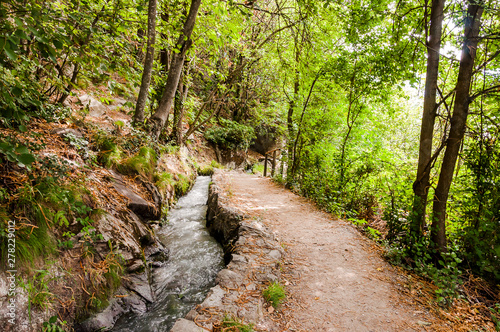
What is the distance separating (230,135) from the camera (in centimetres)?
1731

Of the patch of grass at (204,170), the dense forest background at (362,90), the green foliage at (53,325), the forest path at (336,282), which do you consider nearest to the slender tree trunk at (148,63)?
the dense forest background at (362,90)

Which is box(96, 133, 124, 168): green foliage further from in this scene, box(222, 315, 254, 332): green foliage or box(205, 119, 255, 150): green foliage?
box(205, 119, 255, 150): green foliage

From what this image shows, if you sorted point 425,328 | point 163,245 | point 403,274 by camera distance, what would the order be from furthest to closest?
point 163,245 → point 403,274 → point 425,328

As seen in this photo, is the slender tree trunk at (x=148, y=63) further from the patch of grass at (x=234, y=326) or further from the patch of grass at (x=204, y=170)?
the patch of grass at (x=204, y=170)

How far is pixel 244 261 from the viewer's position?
326 centimetres

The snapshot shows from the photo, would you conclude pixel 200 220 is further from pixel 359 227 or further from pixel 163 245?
pixel 359 227

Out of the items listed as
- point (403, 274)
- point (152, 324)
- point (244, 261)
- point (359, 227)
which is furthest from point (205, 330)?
point (359, 227)

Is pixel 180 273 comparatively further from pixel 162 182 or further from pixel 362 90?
pixel 362 90

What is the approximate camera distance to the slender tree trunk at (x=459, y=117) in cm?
308

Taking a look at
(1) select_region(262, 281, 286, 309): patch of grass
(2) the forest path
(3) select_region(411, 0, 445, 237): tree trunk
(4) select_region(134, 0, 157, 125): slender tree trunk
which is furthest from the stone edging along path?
(4) select_region(134, 0, 157, 125): slender tree trunk

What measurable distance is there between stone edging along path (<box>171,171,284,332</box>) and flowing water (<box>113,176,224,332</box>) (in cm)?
36

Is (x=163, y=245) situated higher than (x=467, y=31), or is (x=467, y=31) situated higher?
(x=467, y=31)

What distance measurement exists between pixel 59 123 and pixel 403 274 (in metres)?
5.99

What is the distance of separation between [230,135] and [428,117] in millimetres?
14544
